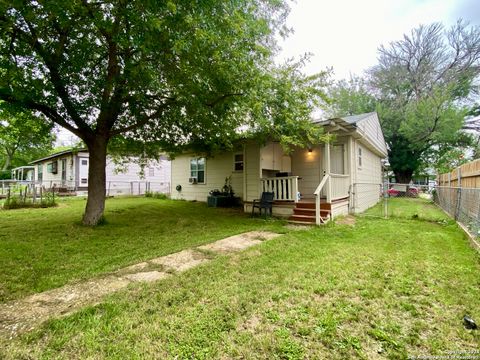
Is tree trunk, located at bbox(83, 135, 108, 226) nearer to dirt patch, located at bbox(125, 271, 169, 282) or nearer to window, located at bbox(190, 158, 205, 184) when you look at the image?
dirt patch, located at bbox(125, 271, 169, 282)

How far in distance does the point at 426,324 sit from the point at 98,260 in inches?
177

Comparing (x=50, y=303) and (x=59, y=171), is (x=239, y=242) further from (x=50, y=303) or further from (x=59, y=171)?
(x=59, y=171)

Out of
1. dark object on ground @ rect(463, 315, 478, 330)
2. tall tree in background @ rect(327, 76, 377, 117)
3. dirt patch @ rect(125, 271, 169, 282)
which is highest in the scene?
tall tree in background @ rect(327, 76, 377, 117)

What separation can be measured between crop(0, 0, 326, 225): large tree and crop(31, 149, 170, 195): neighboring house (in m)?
9.43

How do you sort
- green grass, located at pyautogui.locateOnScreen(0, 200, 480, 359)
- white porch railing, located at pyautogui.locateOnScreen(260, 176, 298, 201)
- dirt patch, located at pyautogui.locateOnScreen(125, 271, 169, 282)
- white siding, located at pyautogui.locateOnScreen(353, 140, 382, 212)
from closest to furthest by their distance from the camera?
1. green grass, located at pyautogui.locateOnScreen(0, 200, 480, 359)
2. dirt patch, located at pyautogui.locateOnScreen(125, 271, 169, 282)
3. white porch railing, located at pyautogui.locateOnScreen(260, 176, 298, 201)
4. white siding, located at pyautogui.locateOnScreen(353, 140, 382, 212)

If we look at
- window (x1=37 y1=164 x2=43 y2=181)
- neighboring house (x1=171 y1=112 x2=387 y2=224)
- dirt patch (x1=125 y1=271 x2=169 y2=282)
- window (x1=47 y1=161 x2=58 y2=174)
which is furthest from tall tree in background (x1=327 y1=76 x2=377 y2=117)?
window (x1=37 y1=164 x2=43 y2=181)

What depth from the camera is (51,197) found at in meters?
11.3

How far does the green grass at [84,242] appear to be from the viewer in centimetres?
332

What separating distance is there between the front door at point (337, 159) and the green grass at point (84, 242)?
12.4ft

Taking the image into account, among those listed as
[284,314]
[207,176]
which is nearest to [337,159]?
[207,176]

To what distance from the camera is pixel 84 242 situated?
506 cm

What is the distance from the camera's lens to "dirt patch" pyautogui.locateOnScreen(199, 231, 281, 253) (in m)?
4.71

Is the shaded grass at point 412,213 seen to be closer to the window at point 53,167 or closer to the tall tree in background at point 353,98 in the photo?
the tall tree in background at point 353,98

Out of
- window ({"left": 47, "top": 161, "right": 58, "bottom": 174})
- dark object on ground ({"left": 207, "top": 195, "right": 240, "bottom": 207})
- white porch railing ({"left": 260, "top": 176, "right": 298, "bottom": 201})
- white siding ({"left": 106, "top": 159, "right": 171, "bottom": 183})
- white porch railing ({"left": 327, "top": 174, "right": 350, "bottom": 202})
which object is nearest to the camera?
white porch railing ({"left": 327, "top": 174, "right": 350, "bottom": 202})
